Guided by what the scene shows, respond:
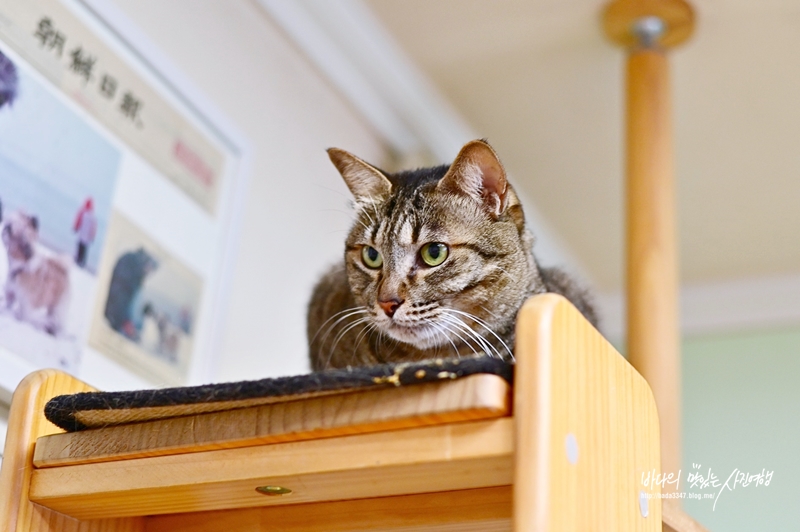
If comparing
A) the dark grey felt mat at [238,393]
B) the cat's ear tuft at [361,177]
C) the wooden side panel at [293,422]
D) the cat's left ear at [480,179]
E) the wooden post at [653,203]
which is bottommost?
the wooden side panel at [293,422]

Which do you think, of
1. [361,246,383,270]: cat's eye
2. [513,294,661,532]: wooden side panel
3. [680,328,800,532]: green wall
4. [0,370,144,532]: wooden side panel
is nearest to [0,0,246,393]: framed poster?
[0,370,144,532]: wooden side panel

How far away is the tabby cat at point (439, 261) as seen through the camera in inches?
37.7

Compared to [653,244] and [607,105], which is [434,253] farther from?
[607,105]

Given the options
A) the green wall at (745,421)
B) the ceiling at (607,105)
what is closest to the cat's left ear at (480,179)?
the ceiling at (607,105)

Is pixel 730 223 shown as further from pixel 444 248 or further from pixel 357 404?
pixel 357 404

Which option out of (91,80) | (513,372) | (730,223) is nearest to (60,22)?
(91,80)

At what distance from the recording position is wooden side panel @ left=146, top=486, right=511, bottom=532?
703mm

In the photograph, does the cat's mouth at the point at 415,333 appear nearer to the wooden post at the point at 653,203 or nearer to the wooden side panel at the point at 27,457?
the wooden side panel at the point at 27,457

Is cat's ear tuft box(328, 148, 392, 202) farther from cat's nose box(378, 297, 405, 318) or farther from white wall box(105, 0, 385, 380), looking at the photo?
white wall box(105, 0, 385, 380)

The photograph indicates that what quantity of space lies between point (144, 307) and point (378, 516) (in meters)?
0.75

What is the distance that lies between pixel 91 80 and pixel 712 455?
6.54 ft

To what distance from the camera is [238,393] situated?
66 cm

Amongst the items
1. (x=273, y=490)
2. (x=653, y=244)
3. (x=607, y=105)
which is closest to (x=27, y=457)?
(x=273, y=490)

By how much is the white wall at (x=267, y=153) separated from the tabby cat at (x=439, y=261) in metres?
0.58
